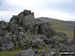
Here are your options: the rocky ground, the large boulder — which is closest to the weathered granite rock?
the rocky ground

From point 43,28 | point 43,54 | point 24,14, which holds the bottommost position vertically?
point 43,54

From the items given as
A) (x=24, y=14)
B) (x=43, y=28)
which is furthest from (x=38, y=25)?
(x=24, y=14)

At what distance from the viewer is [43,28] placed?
58.2 metres

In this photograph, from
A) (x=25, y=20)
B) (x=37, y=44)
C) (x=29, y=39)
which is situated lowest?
(x=37, y=44)

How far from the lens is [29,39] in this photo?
4656 cm

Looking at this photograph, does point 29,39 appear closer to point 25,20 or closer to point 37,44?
point 37,44

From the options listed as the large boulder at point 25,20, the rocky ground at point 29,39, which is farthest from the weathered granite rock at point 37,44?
the large boulder at point 25,20

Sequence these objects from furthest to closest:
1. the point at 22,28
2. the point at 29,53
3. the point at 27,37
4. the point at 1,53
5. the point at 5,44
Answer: the point at 22,28 < the point at 27,37 < the point at 5,44 < the point at 1,53 < the point at 29,53

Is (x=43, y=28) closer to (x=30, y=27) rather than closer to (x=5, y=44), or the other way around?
(x=30, y=27)

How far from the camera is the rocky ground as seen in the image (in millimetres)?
39719

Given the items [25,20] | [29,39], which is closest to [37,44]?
[29,39]

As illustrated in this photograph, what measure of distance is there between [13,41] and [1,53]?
23.0 ft

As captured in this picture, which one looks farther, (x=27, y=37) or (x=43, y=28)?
(x=43, y=28)

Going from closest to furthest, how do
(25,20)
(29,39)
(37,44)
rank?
(37,44) → (29,39) → (25,20)
